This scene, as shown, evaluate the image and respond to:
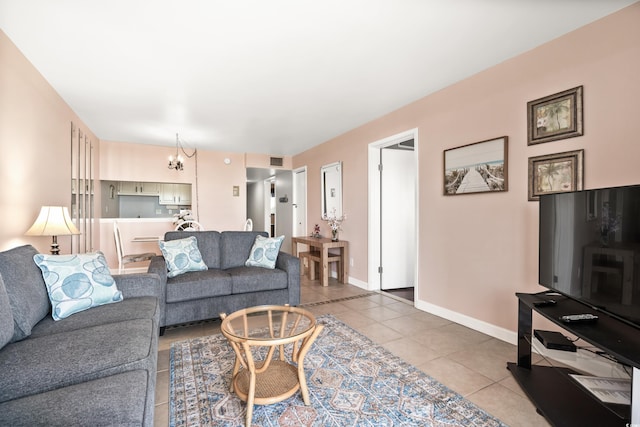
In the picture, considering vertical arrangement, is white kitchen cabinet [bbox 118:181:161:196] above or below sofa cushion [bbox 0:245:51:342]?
above

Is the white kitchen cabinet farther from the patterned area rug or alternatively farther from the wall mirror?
the patterned area rug

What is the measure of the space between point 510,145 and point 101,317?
10.6ft

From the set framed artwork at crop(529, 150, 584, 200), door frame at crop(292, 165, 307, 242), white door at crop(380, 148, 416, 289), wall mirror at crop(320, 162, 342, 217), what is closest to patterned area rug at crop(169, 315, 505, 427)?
framed artwork at crop(529, 150, 584, 200)

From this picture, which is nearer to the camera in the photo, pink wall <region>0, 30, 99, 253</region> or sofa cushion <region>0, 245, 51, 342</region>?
sofa cushion <region>0, 245, 51, 342</region>

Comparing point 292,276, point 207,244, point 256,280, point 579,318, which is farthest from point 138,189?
point 579,318

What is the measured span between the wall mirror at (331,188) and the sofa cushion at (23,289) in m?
3.72

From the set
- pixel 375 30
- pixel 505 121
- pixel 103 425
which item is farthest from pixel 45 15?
pixel 505 121

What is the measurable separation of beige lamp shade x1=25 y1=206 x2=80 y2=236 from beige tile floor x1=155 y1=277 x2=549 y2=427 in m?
1.27

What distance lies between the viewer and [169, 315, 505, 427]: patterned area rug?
155cm

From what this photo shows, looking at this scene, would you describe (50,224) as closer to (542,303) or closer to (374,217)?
(374,217)

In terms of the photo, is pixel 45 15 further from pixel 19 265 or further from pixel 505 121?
pixel 505 121

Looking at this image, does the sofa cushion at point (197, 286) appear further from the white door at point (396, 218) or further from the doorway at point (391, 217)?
the white door at point (396, 218)

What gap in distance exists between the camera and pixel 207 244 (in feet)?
11.2

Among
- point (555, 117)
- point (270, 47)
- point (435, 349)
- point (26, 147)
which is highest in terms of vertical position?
point (270, 47)
